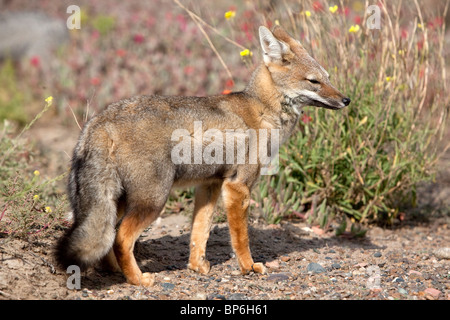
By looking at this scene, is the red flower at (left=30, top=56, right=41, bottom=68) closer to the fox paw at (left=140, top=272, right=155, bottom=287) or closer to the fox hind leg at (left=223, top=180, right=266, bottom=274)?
the fox hind leg at (left=223, top=180, right=266, bottom=274)

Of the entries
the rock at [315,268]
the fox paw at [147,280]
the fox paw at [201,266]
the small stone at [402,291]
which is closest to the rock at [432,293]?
the small stone at [402,291]

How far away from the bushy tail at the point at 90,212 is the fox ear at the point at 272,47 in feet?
6.41

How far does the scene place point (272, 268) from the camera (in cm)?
535

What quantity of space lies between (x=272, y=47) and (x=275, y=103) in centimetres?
54

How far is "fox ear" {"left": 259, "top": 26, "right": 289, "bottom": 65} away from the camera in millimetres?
5289

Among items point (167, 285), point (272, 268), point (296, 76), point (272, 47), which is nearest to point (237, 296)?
point (167, 285)

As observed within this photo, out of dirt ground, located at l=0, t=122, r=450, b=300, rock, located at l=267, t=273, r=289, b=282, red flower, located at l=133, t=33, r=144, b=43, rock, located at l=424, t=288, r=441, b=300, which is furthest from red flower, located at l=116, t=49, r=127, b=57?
rock, located at l=424, t=288, r=441, b=300

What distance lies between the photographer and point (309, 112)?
6.69 meters

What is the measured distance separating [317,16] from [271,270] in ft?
9.92

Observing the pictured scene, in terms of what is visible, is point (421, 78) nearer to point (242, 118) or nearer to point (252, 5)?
point (252, 5)

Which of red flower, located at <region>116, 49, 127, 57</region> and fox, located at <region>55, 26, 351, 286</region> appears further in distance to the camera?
red flower, located at <region>116, 49, 127, 57</region>

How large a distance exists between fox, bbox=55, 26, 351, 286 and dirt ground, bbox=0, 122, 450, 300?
0.24m

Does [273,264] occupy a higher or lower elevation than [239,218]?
lower

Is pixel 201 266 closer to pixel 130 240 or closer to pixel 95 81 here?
pixel 130 240
